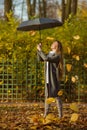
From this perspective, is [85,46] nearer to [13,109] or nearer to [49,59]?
[13,109]

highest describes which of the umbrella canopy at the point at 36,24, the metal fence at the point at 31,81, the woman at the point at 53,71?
the umbrella canopy at the point at 36,24

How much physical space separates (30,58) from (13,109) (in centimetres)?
227

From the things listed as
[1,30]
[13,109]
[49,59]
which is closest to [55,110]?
[13,109]

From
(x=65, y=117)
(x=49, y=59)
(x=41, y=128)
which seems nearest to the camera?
(x=41, y=128)

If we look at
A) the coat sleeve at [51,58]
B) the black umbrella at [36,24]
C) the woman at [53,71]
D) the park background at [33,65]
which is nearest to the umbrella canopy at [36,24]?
the black umbrella at [36,24]

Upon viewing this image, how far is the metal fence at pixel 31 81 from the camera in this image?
12.8m

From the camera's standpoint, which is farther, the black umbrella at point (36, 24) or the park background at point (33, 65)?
the park background at point (33, 65)

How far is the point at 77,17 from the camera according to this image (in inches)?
533

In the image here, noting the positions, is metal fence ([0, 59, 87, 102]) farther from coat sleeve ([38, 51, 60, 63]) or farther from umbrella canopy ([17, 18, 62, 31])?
coat sleeve ([38, 51, 60, 63])

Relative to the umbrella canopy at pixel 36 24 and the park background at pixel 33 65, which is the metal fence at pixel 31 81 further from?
the umbrella canopy at pixel 36 24

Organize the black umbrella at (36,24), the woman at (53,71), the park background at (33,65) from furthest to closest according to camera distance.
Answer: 1. the park background at (33,65)
2. the black umbrella at (36,24)
3. the woman at (53,71)

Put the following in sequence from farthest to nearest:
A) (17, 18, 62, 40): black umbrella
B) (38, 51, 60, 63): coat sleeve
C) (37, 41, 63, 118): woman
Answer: (17, 18, 62, 40): black umbrella, (37, 41, 63, 118): woman, (38, 51, 60, 63): coat sleeve

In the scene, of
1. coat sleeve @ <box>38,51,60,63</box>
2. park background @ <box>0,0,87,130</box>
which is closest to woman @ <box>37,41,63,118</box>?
coat sleeve @ <box>38,51,60,63</box>

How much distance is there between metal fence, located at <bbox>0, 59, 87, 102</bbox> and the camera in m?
12.8
